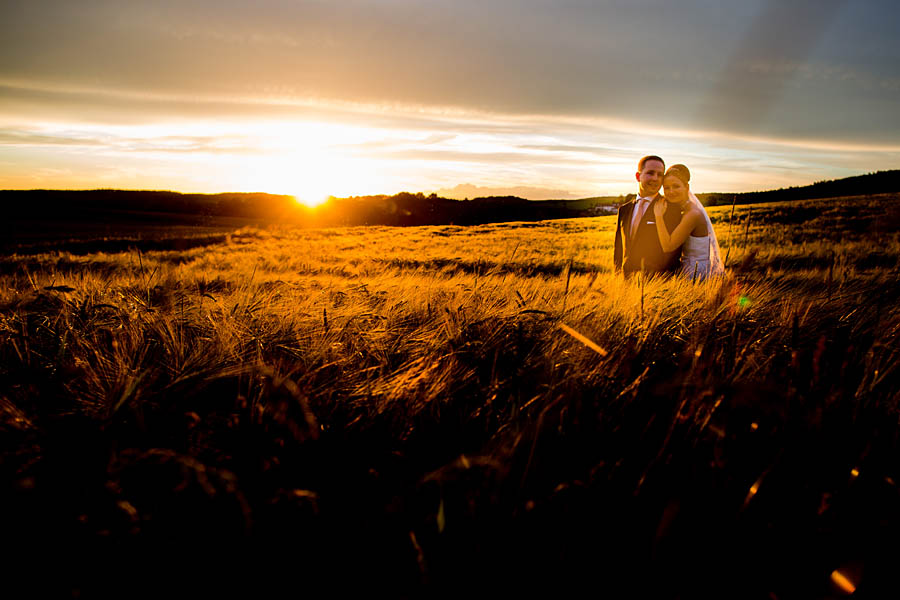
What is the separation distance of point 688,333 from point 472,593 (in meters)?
1.65

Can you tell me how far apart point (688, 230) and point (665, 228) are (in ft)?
0.76

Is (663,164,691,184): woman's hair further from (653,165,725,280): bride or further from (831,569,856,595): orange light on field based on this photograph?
(831,569,856,595): orange light on field

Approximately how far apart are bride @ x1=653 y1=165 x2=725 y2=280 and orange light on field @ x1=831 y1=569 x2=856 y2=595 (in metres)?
4.38

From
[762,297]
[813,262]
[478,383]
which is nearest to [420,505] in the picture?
[478,383]

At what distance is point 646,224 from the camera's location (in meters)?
5.54

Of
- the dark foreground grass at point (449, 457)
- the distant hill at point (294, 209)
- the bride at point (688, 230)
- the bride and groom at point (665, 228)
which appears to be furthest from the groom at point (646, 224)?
the distant hill at point (294, 209)

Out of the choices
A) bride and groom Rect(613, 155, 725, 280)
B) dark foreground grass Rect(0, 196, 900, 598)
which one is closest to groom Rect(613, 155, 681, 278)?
bride and groom Rect(613, 155, 725, 280)

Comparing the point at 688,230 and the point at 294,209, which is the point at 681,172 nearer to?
the point at 688,230

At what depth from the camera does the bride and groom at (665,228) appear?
16.2ft

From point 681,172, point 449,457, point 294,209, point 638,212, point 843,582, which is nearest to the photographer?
point 843,582

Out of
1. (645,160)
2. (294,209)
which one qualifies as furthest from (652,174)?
(294,209)

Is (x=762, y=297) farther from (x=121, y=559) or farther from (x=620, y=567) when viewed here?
(x=121, y=559)

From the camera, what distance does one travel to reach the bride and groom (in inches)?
195

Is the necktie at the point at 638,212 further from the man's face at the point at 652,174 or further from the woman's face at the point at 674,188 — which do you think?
the woman's face at the point at 674,188
